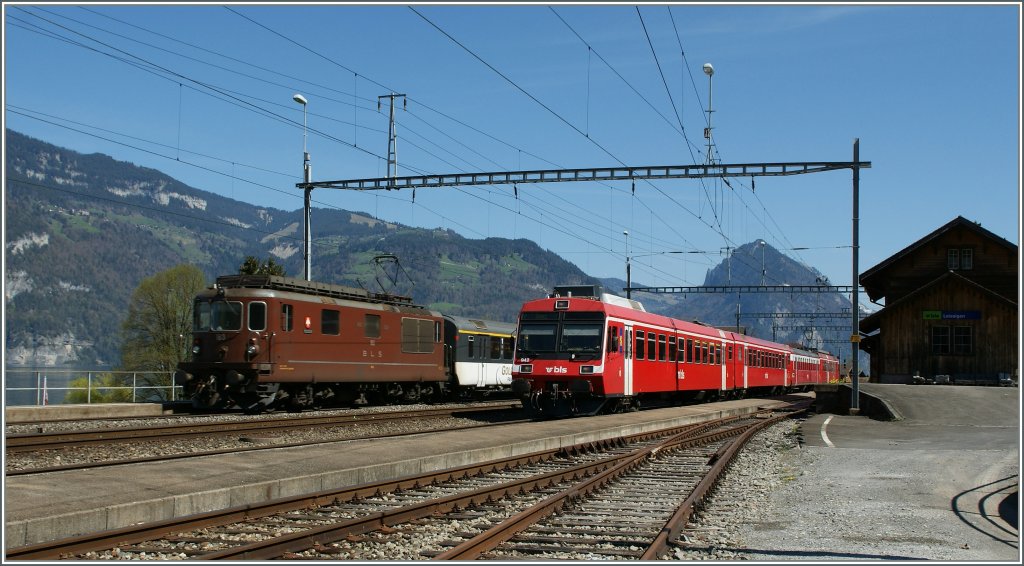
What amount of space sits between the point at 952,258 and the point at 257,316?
3654cm

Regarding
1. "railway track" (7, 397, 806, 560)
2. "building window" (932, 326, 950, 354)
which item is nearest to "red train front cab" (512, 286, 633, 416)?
"railway track" (7, 397, 806, 560)

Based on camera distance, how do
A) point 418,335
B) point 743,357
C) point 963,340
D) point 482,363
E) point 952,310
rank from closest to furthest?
point 418,335 < point 482,363 < point 743,357 < point 963,340 < point 952,310

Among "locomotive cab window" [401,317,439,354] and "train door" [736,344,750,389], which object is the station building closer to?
"train door" [736,344,750,389]

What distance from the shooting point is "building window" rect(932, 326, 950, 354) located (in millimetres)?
44375

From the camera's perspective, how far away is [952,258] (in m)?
47.9

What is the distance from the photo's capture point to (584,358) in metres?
24.2

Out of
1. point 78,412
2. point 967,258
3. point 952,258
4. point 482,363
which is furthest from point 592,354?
point 967,258

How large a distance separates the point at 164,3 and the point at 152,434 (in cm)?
847

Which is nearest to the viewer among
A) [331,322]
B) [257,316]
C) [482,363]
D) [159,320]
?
[257,316]

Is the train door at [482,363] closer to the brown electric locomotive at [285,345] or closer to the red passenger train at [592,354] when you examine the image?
the red passenger train at [592,354]

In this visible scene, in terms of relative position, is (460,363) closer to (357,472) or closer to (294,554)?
(357,472)

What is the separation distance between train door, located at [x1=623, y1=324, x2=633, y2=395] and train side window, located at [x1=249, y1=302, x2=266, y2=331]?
9198 millimetres

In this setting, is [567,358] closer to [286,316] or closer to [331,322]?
[331,322]

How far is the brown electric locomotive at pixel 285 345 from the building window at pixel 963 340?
27.7 m
